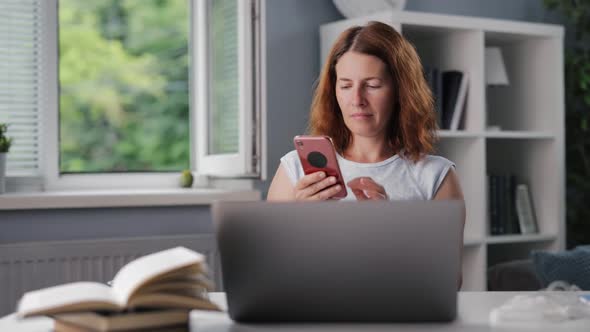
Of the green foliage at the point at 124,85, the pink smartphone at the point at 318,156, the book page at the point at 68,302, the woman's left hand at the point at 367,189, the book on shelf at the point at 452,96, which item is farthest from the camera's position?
the green foliage at the point at 124,85

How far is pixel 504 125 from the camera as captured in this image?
361 centimetres

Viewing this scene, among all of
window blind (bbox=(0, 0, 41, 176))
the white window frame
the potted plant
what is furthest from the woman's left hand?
window blind (bbox=(0, 0, 41, 176))

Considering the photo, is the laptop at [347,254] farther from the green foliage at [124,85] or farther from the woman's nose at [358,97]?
the green foliage at [124,85]

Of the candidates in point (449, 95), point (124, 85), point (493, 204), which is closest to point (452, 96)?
point (449, 95)

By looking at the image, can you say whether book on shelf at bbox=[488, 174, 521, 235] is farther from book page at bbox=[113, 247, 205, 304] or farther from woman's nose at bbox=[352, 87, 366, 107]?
book page at bbox=[113, 247, 205, 304]

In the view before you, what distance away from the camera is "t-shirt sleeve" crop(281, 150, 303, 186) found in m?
1.99

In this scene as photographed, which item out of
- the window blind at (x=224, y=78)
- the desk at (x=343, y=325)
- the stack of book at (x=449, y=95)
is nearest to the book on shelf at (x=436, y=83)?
the stack of book at (x=449, y=95)

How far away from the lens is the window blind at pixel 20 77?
2.95 m

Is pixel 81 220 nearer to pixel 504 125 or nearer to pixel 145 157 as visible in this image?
pixel 504 125

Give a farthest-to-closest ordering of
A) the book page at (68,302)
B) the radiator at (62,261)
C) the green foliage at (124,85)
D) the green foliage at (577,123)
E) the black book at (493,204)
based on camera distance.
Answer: the green foliage at (124,85), the green foliage at (577,123), the black book at (493,204), the radiator at (62,261), the book page at (68,302)

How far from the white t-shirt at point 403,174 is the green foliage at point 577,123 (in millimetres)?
1860

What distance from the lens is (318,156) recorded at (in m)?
1.69

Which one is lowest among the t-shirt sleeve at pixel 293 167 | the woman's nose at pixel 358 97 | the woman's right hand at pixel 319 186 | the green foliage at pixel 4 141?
the woman's right hand at pixel 319 186

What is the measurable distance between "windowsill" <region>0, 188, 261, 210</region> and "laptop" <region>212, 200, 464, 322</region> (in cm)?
174
